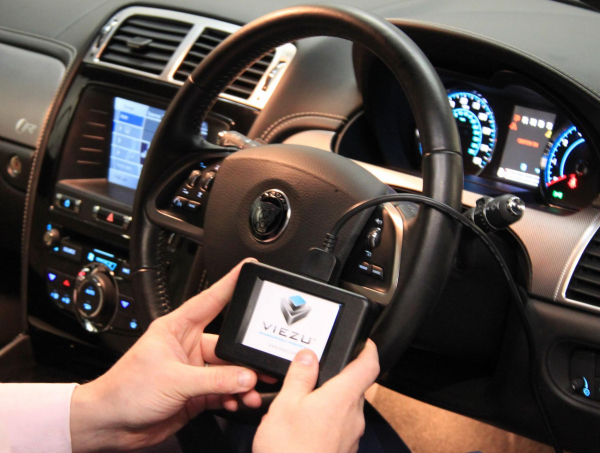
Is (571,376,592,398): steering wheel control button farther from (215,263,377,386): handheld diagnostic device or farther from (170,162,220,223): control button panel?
(170,162,220,223): control button panel

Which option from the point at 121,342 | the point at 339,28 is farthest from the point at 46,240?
the point at 339,28

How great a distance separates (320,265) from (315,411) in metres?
0.17

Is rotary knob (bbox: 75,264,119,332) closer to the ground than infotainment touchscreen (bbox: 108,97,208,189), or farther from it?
closer to the ground

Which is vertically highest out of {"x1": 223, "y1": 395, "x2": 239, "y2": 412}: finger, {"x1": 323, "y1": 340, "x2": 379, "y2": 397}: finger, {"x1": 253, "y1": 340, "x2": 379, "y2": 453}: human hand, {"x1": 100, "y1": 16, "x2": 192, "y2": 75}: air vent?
{"x1": 100, "y1": 16, "x2": 192, "y2": 75}: air vent

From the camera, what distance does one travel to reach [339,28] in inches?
31.8

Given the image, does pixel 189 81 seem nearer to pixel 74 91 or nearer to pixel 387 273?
pixel 387 273

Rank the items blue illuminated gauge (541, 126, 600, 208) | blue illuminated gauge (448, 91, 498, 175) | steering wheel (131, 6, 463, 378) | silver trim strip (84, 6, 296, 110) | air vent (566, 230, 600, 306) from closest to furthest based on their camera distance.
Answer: steering wheel (131, 6, 463, 378), air vent (566, 230, 600, 306), blue illuminated gauge (541, 126, 600, 208), blue illuminated gauge (448, 91, 498, 175), silver trim strip (84, 6, 296, 110)

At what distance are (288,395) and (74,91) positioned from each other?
43.6 inches

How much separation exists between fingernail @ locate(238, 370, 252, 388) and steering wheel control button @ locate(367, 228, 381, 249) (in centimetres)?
23

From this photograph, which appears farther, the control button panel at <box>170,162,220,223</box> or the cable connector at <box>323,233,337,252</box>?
the control button panel at <box>170,162,220,223</box>

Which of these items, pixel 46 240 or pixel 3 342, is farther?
pixel 3 342

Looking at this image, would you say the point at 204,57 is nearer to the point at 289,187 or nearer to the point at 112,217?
the point at 112,217

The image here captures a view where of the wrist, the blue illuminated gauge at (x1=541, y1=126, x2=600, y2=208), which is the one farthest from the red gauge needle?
the wrist

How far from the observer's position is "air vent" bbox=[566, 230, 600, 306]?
0.95 metres
